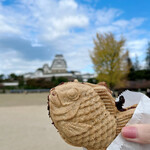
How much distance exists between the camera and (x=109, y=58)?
Result: 10.9m

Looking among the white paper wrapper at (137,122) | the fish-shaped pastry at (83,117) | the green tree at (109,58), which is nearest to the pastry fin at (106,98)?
the fish-shaped pastry at (83,117)

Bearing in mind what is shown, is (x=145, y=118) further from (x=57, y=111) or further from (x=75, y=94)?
(x=57, y=111)

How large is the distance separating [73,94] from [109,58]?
10.2m

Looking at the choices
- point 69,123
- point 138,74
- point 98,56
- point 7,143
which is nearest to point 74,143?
point 69,123

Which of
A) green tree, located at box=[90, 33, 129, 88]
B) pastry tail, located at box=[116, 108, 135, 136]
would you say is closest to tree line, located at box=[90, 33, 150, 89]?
green tree, located at box=[90, 33, 129, 88]

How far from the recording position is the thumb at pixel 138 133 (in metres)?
1.09

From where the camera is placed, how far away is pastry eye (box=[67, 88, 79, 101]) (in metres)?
1.15

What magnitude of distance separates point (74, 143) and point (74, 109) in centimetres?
30

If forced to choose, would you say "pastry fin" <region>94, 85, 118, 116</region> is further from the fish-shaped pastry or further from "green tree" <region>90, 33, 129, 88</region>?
"green tree" <region>90, 33, 129, 88</region>

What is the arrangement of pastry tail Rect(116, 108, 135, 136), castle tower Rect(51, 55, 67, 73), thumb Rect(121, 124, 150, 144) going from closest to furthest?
thumb Rect(121, 124, 150, 144)
pastry tail Rect(116, 108, 135, 136)
castle tower Rect(51, 55, 67, 73)

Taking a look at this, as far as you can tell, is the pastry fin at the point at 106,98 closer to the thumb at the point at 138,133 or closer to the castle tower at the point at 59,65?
the thumb at the point at 138,133

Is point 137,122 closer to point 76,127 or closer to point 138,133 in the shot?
point 138,133

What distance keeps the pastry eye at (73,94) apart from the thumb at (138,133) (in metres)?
0.44

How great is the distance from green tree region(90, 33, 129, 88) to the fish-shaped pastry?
9822 millimetres
